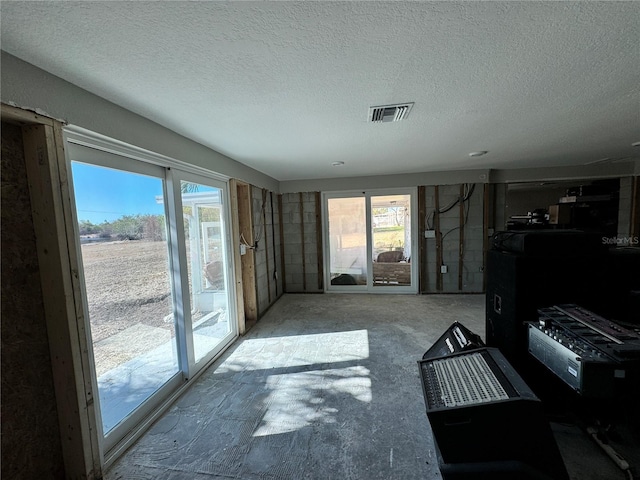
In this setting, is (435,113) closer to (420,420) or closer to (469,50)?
(469,50)

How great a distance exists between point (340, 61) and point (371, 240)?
3.92m

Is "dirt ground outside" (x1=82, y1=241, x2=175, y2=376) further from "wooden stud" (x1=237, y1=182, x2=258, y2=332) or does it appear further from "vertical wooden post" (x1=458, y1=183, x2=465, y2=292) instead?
"vertical wooden post" (x1=458, y1=183, x2=465, y2=292)

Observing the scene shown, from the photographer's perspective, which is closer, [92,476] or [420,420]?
[92,476]

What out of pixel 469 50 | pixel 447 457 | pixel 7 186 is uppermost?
pixel 469 50

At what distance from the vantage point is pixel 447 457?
114 cm

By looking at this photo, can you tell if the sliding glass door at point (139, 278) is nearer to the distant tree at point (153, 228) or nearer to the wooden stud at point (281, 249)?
the distant tree at point (153, 228)

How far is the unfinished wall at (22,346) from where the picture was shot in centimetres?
121

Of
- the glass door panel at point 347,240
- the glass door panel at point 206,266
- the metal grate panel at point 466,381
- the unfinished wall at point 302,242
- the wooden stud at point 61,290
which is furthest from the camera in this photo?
the unfinished wall at point 302,242

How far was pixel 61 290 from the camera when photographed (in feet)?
Answer: 4.42

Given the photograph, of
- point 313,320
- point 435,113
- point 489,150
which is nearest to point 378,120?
point 435,113

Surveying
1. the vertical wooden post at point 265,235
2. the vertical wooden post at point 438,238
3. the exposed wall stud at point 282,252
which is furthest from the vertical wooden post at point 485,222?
the vertical wooden post at point 265,235

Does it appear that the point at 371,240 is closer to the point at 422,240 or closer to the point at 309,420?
the point at 422,240

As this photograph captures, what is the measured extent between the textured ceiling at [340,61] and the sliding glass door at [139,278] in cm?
49

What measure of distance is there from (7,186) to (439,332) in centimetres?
388
